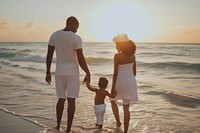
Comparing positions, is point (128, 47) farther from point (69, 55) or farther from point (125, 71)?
point (69, 55)

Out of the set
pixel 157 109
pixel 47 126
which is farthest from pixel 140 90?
pixel 47 126

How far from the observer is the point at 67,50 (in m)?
5.05

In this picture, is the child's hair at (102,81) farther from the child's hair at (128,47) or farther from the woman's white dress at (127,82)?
the child's hair at (128,47)

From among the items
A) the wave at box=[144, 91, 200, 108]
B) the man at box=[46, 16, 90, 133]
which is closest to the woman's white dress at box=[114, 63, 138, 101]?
the man at box=[46, 16, 90, 133]

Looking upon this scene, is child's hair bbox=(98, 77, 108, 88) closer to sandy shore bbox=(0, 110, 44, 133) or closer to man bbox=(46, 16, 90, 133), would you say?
man bbox=(46, 16, 90, 133)

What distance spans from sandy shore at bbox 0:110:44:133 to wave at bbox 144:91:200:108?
454 centimetres

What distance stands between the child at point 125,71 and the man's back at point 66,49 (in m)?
0.71

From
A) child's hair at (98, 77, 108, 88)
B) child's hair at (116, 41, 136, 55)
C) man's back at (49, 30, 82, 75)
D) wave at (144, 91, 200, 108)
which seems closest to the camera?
man's back at (49, 30, 82, 75)

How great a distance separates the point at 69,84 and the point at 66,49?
58cm

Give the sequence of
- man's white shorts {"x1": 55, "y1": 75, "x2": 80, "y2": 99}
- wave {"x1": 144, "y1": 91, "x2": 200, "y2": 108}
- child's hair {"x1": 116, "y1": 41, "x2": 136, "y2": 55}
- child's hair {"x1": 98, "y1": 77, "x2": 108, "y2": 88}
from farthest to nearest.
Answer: wave {"x1": 144, "y1": 91, "x2": 200, "y2": 108}
child's hair {"x1": 98, "y1": 77, "x2": 108, "y2": 88}
child's hair {"x1": 116, "y1": 41, "x2": 136, "y2": 55}
man's white shorts {"x1": 55, "y1": 75, "x2": 80, "y2": 99}

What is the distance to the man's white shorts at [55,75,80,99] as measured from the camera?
16.8 feet

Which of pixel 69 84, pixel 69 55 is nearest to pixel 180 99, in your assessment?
pixel 69 84

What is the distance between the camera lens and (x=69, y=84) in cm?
514

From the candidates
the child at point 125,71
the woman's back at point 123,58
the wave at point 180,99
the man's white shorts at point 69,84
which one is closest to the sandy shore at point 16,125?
the man's white shorts at point 69,84
